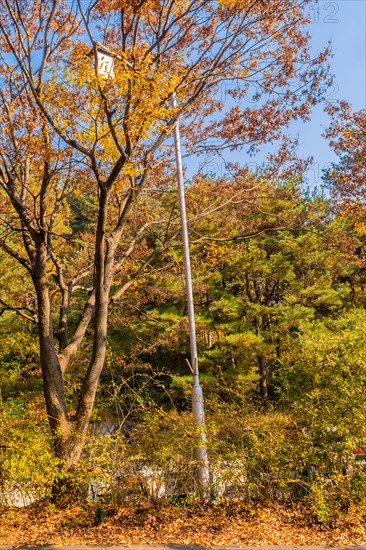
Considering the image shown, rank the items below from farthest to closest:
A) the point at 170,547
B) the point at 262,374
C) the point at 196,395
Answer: the point at 262,374 → the point at 196,395 → the point at 170,547

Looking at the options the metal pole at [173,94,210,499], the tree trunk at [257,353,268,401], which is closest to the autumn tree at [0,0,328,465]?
the metal pole at [173,94,210,499]

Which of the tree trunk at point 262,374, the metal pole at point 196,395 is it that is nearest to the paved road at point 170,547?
the metal pole at point 196,395

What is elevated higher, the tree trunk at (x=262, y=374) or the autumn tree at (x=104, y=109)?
the autumn tree at (x=104, y=109)

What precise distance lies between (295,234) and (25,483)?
16205mm

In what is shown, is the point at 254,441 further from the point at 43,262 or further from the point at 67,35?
the point at 67,35

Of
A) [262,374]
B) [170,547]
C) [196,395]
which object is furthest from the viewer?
[262,374]

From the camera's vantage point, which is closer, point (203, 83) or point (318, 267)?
point (203, 83)

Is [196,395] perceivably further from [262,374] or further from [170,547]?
[262,374]

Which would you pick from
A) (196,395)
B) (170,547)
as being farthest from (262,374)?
(170,547)

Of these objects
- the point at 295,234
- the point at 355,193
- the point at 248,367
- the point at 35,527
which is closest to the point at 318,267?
the point at 295,234

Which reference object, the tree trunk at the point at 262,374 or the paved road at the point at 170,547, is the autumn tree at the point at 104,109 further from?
the tree trunk at the point at 262,374

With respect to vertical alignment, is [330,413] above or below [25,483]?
above

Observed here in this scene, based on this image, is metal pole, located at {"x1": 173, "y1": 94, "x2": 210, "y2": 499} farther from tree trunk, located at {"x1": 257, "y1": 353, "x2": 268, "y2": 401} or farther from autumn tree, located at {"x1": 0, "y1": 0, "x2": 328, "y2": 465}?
tree trunk, located at {"x1": 257, "y1": 353, "x2": 268, "y2": 401}

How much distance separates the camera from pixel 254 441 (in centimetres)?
575
